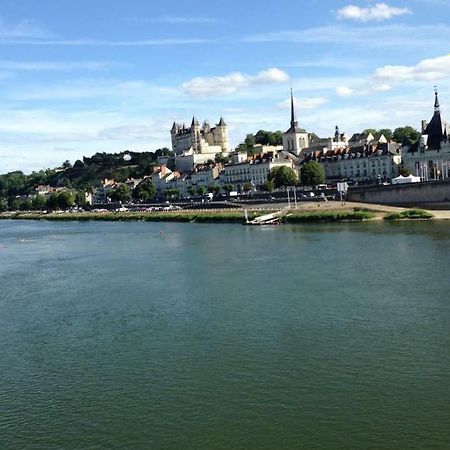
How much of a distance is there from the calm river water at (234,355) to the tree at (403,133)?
57250 mm

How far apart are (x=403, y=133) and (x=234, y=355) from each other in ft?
243

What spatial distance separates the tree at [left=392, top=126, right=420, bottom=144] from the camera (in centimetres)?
7925

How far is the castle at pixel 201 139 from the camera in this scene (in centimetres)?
10125

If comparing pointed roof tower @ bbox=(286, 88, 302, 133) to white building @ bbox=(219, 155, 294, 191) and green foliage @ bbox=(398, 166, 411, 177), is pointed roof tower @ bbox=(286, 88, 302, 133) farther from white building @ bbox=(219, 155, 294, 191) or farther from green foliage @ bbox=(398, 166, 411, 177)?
green foliage @ bbox=(398, 166, 411, 177)

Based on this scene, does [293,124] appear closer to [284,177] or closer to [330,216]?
[284,177]

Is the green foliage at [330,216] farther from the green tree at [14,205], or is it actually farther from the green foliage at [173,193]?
the green tree at [14,205]

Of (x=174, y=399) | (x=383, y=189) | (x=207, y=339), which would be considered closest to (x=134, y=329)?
(x=207, y=339)

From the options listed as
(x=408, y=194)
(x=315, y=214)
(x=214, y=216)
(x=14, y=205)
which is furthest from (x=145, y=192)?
(x=408, y=194)

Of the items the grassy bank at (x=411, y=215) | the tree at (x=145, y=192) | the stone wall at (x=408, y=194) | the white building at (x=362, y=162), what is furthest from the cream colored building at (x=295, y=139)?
the grassy bank at (x=411, y=215)

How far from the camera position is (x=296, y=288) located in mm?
18953

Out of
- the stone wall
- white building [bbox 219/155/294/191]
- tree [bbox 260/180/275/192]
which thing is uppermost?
white building [bbox 219/155/294/191]

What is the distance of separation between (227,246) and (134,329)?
52.9ft

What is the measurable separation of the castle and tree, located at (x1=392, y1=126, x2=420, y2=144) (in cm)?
2723

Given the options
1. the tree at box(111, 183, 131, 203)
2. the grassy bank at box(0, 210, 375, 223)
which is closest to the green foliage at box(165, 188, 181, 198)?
the tree at box(111, 183, 131, 203)
